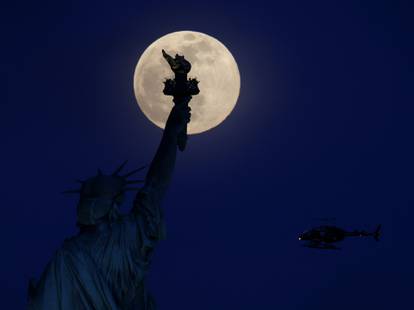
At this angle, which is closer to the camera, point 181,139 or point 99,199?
point 99,199

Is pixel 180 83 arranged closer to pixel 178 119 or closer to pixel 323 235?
pixel 178 119

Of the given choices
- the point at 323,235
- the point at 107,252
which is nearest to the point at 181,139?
the point at 107,252

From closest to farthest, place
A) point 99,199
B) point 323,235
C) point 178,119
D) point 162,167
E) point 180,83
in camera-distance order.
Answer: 1. point 99,199
2. point 162,167
3. point 178,119
4. point 180,83
5. point 323,235

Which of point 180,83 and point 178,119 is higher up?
point 180,83

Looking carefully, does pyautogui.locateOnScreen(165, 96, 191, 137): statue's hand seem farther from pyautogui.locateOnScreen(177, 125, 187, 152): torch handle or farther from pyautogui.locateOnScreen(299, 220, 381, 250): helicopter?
pyautogui.locateOnScreen(299, 220, 381, 250): helicopter

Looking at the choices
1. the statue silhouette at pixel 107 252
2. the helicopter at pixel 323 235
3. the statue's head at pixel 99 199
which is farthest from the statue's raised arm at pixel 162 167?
the helicopter at pixel 323 235

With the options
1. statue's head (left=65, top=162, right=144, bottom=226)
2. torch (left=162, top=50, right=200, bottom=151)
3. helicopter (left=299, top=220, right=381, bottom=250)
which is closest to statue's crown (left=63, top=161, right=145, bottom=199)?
statue's head (left=65, top=162, right=144, bottom=226)

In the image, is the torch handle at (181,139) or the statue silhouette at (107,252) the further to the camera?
the torch handle at (181,139)

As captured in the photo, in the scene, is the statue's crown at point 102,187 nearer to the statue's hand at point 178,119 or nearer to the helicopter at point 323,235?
the statue's hand at point 178,119
